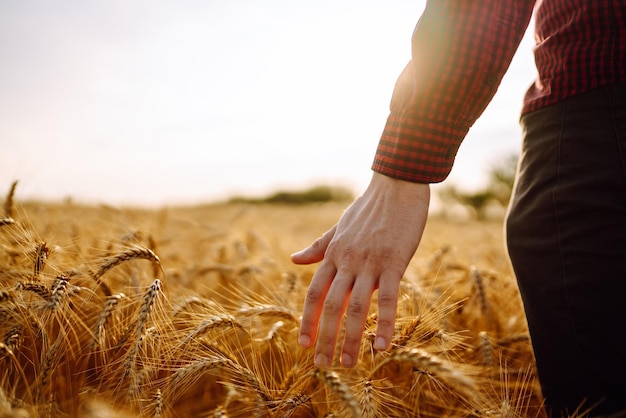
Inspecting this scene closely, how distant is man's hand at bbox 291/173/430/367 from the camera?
2.87ft

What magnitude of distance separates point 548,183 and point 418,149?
13.7 inches

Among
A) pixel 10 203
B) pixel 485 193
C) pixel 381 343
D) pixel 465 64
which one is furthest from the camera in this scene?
pixel 485 193

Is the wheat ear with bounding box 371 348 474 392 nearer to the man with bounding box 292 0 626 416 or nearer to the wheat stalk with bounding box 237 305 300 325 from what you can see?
the man with bounding box 292 0 626 416

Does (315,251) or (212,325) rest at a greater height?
(315,251)

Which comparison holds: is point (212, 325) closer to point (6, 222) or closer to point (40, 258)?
point (40, 258)

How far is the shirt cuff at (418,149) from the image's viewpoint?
99cm

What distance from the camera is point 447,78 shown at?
39.2 inches

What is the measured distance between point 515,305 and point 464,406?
750 millimetres

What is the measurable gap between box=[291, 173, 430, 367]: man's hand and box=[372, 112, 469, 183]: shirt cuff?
1.1 inches

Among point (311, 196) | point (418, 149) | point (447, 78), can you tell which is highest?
point (447, 78)

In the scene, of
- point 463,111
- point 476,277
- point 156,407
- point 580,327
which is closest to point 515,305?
point 476,277

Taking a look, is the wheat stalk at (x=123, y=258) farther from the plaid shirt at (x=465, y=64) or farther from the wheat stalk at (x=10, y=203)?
the plaid shirt at (x=465, y=64)

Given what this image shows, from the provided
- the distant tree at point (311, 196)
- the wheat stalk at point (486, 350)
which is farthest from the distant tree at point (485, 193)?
the wheat stalk at point (486, 350)

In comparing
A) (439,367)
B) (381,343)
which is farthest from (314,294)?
(439,367)
